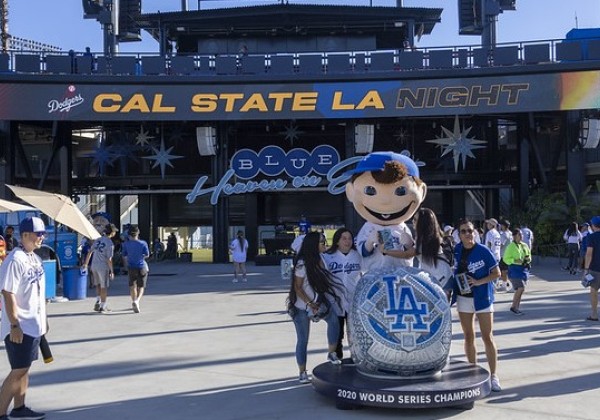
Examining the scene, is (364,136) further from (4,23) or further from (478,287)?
(4,23)

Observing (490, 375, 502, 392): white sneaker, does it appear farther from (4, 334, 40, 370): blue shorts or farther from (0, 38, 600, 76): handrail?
(0, 38, 600, 76): handrail

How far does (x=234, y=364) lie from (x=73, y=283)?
8.50m

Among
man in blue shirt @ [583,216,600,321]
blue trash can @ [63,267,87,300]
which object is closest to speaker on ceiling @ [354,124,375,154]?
blue trash can @ [63,267,87,300]

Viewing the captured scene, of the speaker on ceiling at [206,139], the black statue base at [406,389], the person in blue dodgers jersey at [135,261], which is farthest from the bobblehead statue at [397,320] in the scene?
the speaker on ceiling at [206,139]

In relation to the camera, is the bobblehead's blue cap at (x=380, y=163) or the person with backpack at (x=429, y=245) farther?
the bobblehead's blue cap at (x=380, y=163)

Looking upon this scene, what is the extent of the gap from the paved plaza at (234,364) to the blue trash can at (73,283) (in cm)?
91

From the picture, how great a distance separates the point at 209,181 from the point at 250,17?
8064 mm

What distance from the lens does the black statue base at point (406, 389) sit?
19.2 feet

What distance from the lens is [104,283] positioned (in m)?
13.4

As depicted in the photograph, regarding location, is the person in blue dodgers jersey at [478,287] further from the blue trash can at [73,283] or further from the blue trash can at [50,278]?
the blue trash can at [73,283]

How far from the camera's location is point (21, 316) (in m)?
5.71

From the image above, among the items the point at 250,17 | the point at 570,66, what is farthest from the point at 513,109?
the point at 250,17

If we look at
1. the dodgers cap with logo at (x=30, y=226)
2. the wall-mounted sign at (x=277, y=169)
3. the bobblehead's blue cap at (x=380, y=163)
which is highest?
the wall-mounted sign at (x=277, y=169)

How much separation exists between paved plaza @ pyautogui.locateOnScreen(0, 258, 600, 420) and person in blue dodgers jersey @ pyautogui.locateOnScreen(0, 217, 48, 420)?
1.92 feet
